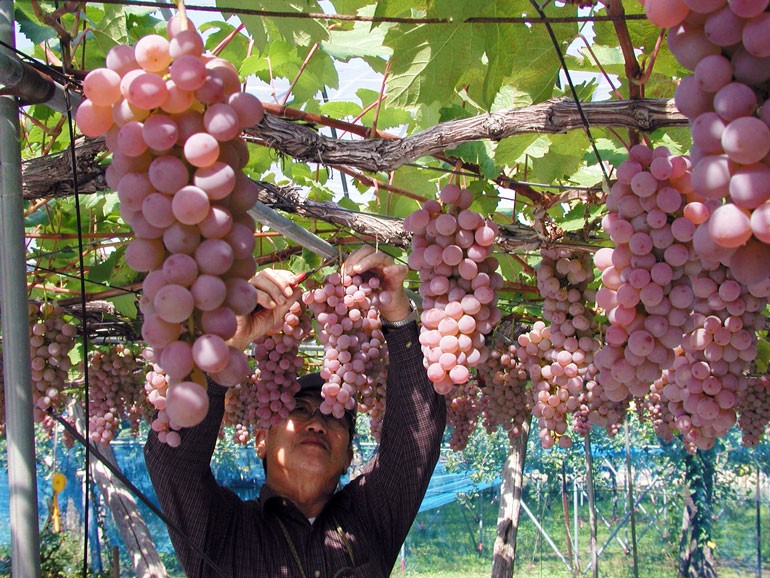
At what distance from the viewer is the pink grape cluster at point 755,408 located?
194 inches

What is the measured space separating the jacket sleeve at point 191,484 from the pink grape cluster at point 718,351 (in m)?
1.04

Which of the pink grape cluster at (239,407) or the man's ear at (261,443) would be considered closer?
the man's ear at (261,443)

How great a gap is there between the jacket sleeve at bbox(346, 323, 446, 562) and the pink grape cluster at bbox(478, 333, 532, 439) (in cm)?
189

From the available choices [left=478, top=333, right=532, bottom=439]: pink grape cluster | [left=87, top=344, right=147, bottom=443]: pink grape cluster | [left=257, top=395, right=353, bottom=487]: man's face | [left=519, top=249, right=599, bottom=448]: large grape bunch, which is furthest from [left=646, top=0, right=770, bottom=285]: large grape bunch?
[left=87, top=344, right=147, bottom=443]: pink grape cluster

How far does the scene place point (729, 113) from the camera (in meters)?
0.59

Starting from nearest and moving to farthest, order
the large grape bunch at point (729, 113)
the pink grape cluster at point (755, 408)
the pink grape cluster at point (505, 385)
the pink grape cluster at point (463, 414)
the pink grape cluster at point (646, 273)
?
1. the large grape bunch at point (729, 113)
2. the pink grape cluster at point (646, 273)
3. the pink grape cluster at point (505, 385)
4. the pink grape cluster at point (755, 408)
5. the pink grape cluster at point (463, 414)

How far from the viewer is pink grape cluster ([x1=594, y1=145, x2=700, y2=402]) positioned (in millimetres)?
1056

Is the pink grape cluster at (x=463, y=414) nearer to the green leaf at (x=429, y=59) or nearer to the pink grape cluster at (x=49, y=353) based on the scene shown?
the pink grape cluster at (x=49, y=353)

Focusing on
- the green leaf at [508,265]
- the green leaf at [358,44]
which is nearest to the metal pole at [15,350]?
the green leaf at [358,44]

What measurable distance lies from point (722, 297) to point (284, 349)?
4.93ft

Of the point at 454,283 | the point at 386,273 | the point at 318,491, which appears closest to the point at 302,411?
the point at 318,491

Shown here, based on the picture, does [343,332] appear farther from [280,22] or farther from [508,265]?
[508,265]

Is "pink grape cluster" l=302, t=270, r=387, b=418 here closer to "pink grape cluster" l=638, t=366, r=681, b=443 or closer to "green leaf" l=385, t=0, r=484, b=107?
"green leaf" l=385, t=0, r=484, b=107

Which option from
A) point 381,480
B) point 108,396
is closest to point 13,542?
point 381,480
